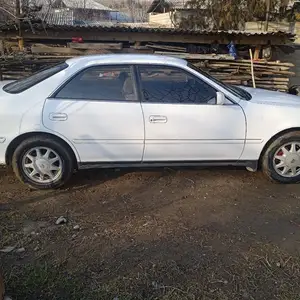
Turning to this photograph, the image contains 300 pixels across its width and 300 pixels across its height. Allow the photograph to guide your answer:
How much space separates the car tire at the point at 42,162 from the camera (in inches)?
172

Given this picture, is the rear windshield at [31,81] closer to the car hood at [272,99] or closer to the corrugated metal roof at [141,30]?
the car hood at [272,99]

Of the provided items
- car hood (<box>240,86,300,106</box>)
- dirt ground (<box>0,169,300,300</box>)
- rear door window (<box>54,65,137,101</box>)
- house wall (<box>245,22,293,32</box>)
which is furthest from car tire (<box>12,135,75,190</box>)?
house wall (<box>245,22,293,32</box>)

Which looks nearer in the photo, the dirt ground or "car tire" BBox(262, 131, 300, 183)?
the dirt ground

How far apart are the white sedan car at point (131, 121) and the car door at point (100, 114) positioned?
0.01 metres

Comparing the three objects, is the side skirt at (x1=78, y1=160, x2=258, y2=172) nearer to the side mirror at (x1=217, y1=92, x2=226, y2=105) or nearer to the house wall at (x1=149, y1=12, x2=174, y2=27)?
the side mirror at (x1=217, y1=92, x2=226, y2=105)

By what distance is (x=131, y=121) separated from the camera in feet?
14.4

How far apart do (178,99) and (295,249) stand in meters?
2.12

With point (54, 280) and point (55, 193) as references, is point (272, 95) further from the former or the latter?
point (54, 280)

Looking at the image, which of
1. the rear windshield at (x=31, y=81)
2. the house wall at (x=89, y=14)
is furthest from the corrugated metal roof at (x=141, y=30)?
the house wall at (x=89, y=14)

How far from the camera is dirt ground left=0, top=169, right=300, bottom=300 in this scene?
2797 millimetres

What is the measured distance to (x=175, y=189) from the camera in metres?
4.60

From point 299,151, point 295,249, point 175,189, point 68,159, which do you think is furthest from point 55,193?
point 299,151

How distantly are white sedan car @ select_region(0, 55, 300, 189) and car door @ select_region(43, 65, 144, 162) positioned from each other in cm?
1

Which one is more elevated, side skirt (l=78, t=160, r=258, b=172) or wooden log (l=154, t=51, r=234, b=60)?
wooden log (l=154, t=51, r=234, b=60)
